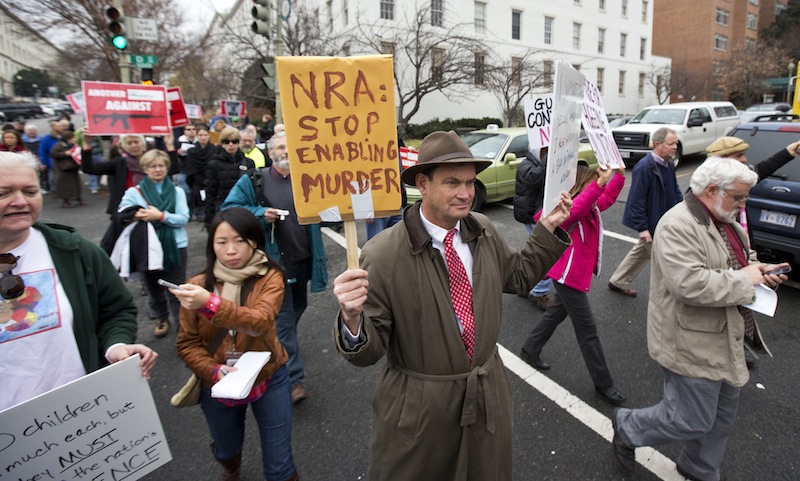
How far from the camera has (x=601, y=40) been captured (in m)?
39.0

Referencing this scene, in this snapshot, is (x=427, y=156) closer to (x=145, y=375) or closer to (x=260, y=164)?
(x=145, y=375)

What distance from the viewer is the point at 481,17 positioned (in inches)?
1236

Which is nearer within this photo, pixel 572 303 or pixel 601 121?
pixel 601 121

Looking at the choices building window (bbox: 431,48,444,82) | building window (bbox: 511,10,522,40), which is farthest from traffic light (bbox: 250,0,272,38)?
building window (bbox: 511,10,522,40)

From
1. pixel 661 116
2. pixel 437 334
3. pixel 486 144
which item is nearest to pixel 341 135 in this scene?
pixel 437 334

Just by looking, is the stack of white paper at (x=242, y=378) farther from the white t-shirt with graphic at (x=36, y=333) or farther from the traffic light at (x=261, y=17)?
the traffic light at (x=261, y=17)

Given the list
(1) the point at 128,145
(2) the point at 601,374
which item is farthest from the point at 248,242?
(1) the point at 128,145

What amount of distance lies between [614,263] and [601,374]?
3315mm

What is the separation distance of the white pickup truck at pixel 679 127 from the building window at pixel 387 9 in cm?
1666

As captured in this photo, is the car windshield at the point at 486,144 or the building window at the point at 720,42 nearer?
the car windshield at the point at 486,144

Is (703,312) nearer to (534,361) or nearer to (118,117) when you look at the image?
(534,361)

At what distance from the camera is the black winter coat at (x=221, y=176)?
592 centimetres

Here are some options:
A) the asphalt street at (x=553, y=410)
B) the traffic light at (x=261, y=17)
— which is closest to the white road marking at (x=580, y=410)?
the asphalt street at (x=553, y=410)

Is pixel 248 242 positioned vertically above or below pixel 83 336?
above
